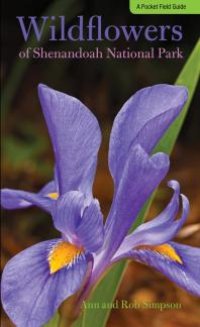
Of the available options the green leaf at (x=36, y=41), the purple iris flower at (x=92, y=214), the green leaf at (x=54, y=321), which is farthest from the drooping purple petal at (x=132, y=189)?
the green leaf at (x=36, y=41)

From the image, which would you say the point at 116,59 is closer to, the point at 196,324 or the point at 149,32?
the point at 149,32

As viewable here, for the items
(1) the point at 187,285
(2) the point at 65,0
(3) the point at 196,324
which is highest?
(2) the point at 65,0

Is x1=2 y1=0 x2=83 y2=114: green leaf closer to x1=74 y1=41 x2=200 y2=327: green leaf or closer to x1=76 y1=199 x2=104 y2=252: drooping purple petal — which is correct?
x1=74 y1=41 x2=200 y2=327: green leaf

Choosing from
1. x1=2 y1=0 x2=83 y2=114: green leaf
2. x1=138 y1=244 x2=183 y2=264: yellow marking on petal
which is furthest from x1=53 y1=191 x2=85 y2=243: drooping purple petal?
x1=2 y1=0 x2=83 y2=114: green leaf

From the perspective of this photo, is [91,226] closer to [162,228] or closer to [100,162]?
[162,228]

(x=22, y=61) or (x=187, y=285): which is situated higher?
(x=22, y=61)

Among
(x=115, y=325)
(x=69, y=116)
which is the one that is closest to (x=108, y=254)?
Answer: (x=69, y=116)

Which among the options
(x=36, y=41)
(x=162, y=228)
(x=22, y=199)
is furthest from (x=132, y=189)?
(x=36, y=41)
